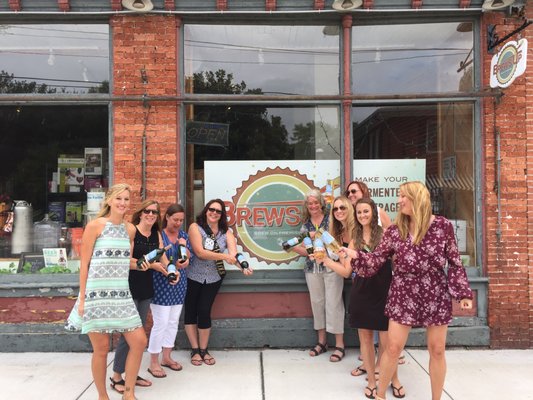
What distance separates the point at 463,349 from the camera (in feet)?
18.6

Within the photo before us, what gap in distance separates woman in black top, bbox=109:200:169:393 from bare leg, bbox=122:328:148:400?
302 mm

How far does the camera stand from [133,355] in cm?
402

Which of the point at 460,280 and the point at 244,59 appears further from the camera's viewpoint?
the point at 244,59

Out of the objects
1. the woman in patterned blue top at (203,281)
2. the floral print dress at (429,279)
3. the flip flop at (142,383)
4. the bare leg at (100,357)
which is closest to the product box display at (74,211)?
the woman in patterned blue top at (203,281)

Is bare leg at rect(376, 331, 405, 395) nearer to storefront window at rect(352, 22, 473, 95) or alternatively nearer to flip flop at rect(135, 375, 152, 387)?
flip flop at rect(135, 375, 152, 387)

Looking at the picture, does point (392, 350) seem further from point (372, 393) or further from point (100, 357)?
point (100, 357)

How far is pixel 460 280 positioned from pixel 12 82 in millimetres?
5644

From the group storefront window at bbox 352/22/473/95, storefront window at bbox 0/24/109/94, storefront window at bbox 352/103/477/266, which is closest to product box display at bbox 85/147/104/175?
storefront window at bbox 0/24/109/94

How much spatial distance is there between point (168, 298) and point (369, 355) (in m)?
2.04

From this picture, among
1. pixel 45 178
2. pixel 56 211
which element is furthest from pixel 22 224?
pixel 45 178

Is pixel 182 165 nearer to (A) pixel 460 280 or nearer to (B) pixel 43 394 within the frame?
(B) pixel 43 394

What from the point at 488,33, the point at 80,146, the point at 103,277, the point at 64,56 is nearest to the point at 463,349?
the point at 488,33

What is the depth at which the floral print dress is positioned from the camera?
3771 millimetres

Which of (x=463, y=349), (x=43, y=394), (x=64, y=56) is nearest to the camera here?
(x=43, y=394)
